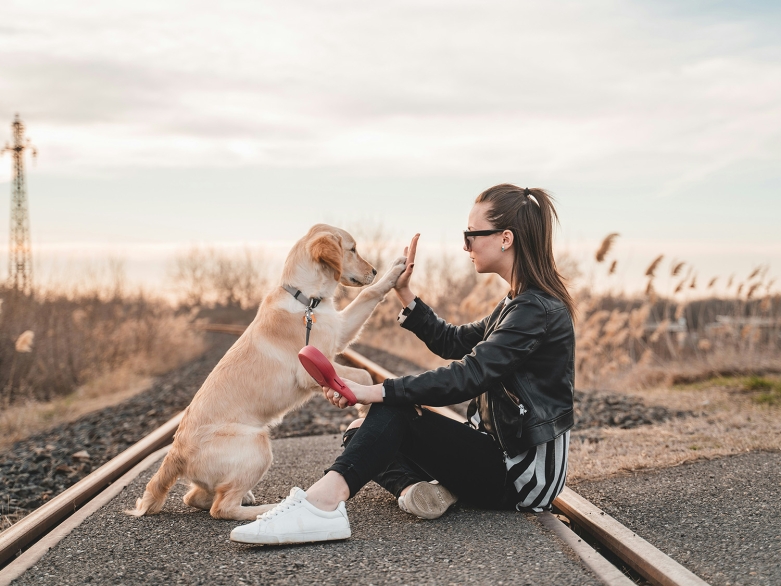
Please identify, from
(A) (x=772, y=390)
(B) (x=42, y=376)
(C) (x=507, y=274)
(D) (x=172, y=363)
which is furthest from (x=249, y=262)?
(C) (x=507, y=274)

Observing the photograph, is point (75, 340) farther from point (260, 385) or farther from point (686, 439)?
point (686, 439)

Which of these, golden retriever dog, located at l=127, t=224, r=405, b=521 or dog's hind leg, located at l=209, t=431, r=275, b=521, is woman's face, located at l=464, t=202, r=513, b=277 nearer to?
golden retriever dog, located at l=127, t=224, r=405, b=521

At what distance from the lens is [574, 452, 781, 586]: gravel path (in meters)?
2.96

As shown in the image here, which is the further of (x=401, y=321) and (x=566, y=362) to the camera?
(x=401, y=321)

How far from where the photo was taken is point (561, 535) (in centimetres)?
327

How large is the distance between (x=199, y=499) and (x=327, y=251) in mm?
1593

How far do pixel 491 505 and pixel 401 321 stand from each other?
4.10ft

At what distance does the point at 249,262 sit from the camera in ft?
113

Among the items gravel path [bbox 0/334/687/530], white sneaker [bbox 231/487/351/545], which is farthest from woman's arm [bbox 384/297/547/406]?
gravel path [bbox 0/334/687/530]

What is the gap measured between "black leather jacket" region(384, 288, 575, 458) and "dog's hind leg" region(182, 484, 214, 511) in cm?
134

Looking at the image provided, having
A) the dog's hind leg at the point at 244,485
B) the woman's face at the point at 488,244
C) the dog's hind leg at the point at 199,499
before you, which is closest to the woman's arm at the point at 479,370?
the woman's face at the point at 488,244

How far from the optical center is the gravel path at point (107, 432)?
5.35m

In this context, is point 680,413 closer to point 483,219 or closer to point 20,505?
point 483,219

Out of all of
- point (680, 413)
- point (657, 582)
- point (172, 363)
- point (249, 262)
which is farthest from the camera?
point (249, 262)
